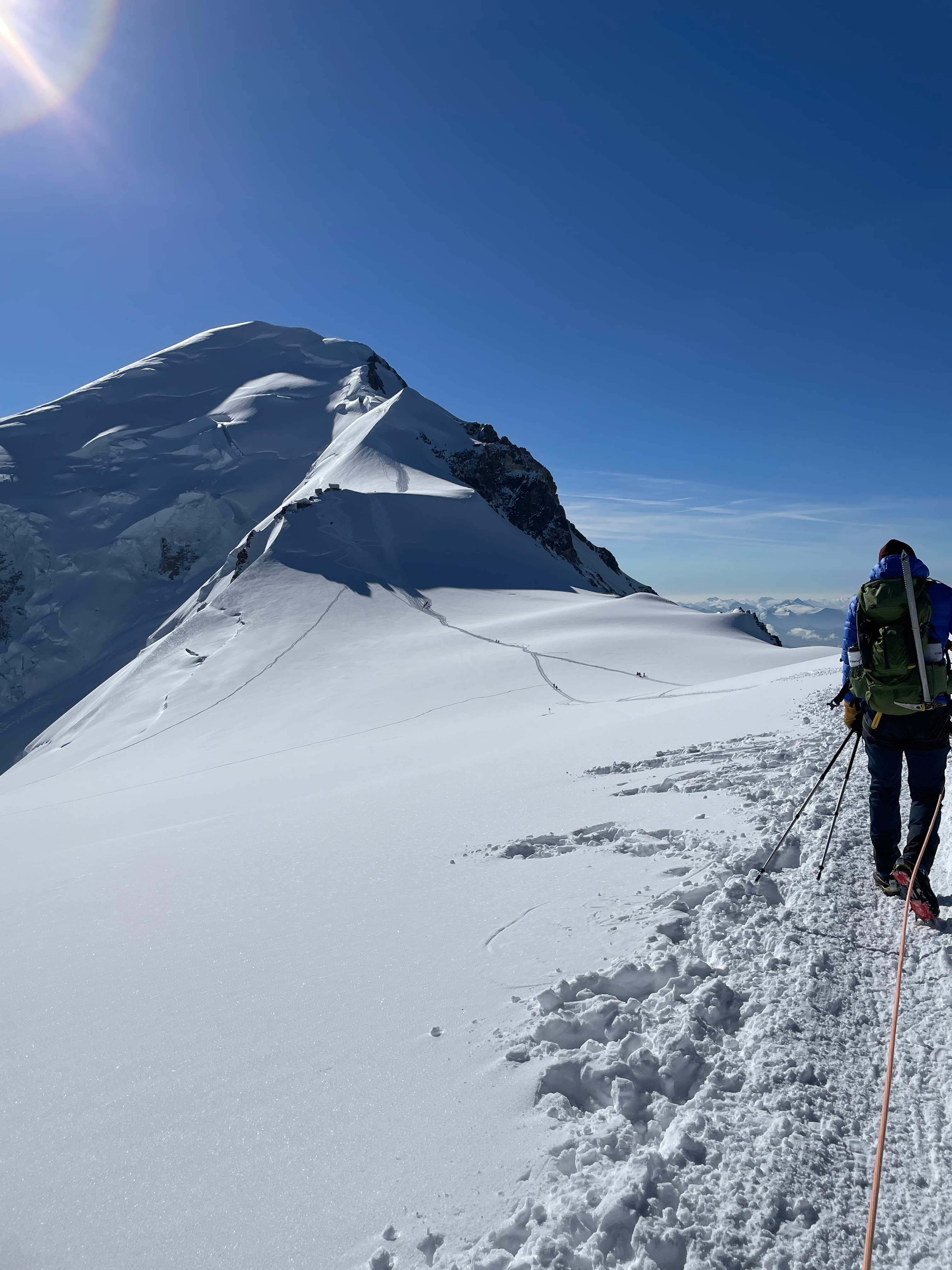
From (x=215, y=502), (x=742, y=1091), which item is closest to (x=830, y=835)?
(x=742, y=1091)

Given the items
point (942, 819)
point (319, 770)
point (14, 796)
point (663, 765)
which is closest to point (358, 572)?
point (14, 796)

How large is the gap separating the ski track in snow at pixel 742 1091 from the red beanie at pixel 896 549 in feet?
6.97

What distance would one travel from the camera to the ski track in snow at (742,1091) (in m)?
2.11

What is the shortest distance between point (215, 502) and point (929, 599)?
72717mm

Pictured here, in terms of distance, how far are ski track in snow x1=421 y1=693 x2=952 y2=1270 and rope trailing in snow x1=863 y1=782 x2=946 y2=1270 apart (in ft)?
0.13

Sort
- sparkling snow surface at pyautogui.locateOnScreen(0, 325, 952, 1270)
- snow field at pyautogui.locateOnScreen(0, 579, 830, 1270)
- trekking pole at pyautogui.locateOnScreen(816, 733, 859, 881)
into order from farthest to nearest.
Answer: trekking pole at pyautogui.locateOnScreen(816, 733, 859, 881), snow field at pyautogui.locateOnScreen(0, 579, 830, 1270), sparkling snow surface at pyautogui.locateOnScreen(0, 325, 952, 1270)

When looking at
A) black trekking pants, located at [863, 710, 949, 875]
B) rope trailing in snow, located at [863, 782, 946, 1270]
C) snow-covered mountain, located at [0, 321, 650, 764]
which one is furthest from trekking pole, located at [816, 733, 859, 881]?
snow-covered mountain, located at [0, 321, 650, 764]

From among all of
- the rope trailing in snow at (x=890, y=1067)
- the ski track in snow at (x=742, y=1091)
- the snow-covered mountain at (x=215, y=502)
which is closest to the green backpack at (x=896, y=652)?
the rope trailing in snow at (x=890, y=1067)

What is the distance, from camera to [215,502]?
226 ft

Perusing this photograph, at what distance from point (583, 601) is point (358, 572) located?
507 inches

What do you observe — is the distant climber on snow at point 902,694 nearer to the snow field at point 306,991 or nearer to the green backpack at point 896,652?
the green backpack at point 896,652

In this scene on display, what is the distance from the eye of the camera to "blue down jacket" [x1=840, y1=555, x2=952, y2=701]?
162 inches

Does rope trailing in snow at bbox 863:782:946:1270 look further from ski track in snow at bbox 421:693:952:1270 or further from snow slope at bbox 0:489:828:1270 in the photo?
snow slope at bbox 0:489:828:1270

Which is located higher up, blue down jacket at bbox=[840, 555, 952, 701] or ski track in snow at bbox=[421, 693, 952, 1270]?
blue down jacket at bbox=[840, 555, 952, 701]
